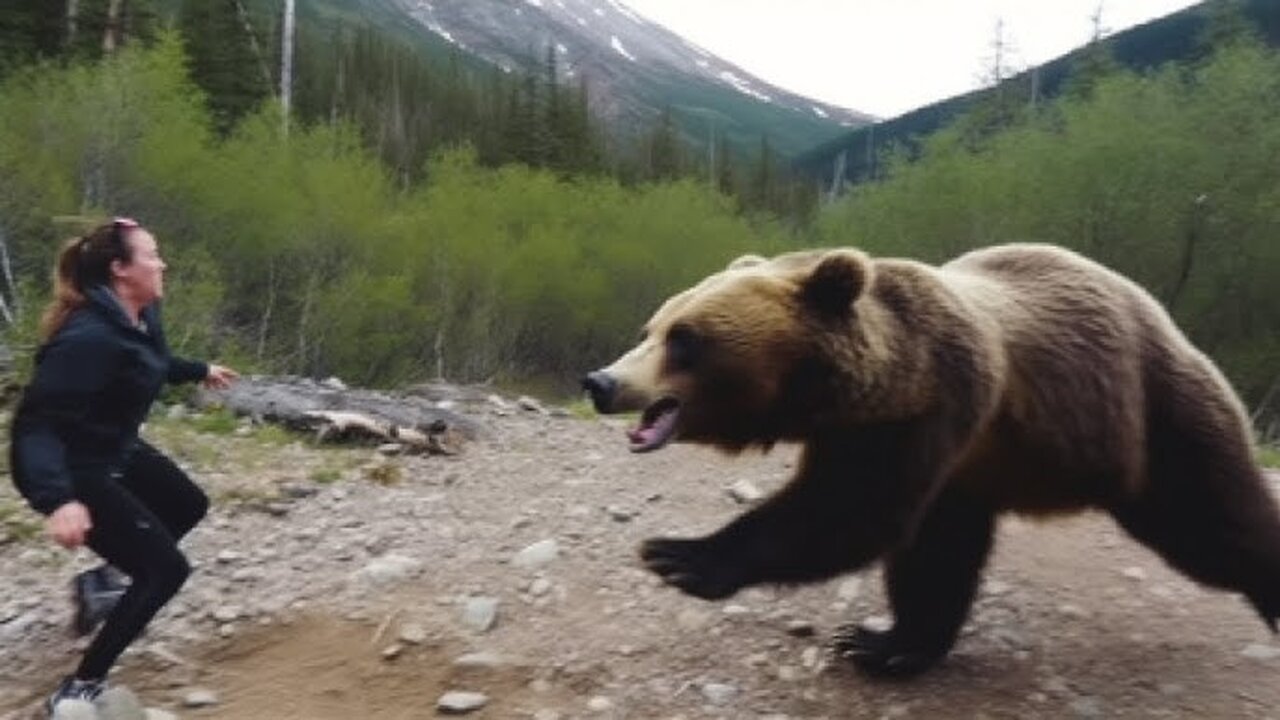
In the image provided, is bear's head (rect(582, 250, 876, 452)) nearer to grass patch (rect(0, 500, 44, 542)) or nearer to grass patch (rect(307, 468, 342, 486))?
grass patch (rect(307, 468, 342, 486))

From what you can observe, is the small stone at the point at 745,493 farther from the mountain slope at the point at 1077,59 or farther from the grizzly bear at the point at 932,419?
the mountain slope at the point at 1077,59

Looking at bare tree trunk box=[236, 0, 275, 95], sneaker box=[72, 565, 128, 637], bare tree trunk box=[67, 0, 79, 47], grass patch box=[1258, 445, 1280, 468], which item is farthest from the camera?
bare tree trunk box=[236, 0, 275, 95]

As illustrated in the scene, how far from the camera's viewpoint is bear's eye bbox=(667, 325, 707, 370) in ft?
11.1

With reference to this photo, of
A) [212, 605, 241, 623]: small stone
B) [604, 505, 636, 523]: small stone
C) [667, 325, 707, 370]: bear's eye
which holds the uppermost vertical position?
[667, 325, 707, 370]: bear's eye

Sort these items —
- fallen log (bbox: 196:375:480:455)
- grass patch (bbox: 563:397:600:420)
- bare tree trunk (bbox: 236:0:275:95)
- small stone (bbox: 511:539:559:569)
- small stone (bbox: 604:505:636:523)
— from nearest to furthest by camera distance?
small stone (bbox: 511:539:559:569), small stone (bbox: 604:505:636:523), fallen log (bbox: 196:375:480:455), grass patch (bbox: 563:397:600:420), bare tree trunk (bbox: 236:0:275:95)

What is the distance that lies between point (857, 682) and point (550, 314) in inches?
1500

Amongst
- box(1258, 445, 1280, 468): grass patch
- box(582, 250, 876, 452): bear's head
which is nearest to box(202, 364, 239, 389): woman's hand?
box(582, 250, 876, 452): bear's head

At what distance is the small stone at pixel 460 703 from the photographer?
396cm

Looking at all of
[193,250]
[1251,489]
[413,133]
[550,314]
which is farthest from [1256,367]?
[413,133]

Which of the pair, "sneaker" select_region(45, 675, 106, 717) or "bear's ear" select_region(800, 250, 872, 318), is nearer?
"bear's ear" select_region(800, 250, 872, 318)

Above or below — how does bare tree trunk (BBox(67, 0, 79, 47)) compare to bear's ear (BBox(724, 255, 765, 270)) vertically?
above

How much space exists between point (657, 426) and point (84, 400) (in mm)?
1940

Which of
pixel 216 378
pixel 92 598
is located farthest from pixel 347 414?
pixel 92 598

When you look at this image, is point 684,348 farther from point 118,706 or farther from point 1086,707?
point 118,706
